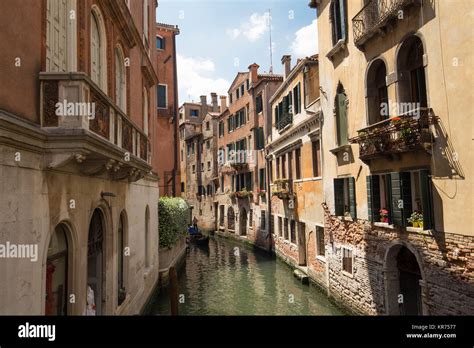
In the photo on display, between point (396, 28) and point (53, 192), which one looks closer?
point (53, 192)

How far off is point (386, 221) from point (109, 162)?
7364mm

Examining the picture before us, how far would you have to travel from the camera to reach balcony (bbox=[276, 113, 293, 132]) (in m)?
18.7

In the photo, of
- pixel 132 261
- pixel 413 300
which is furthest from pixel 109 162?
pixel 413 300

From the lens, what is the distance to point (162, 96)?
2270 cm

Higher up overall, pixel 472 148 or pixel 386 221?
pixel 472 148

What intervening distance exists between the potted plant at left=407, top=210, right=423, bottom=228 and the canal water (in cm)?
489

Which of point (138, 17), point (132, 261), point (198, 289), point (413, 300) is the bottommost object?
point (198, 289)

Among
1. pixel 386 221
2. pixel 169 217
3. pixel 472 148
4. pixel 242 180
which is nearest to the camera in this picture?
pixel 472 148

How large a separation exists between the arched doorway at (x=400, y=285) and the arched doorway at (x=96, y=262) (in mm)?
7120

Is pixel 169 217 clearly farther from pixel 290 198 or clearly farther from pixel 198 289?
pixel 290 198

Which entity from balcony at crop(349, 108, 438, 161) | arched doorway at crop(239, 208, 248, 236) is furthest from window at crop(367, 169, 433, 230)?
arched doorway at crop(239, 208, 248, 236)

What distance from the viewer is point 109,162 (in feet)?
19.1

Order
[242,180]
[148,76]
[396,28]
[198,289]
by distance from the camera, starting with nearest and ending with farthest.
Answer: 1. [396,28]
2. [148,76]
3. [198,289]
4. [242,180]

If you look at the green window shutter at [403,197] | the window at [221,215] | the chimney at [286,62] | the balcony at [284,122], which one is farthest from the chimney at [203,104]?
the green window shutter at [403,197]
